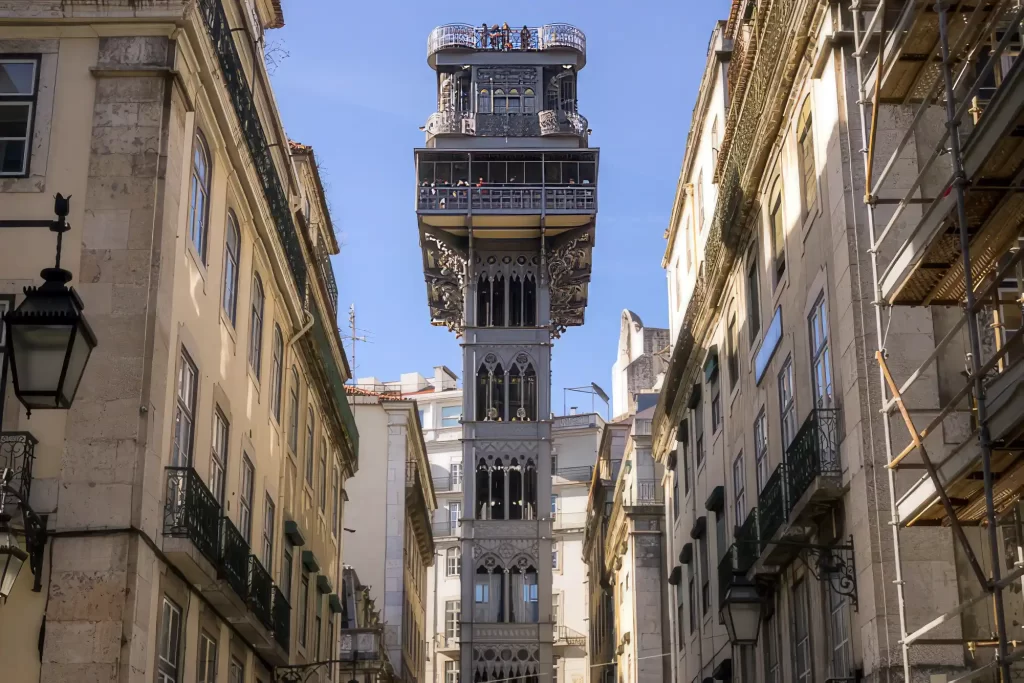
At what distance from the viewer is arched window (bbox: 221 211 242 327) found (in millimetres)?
21656

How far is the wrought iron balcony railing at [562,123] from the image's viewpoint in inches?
2024

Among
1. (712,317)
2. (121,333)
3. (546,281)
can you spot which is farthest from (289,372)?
(546,281)

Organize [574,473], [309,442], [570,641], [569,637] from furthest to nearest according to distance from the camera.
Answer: [574,473], [569,637], [570,641], [309,442]

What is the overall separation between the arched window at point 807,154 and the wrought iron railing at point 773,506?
3403 mm

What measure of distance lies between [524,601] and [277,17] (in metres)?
24.3

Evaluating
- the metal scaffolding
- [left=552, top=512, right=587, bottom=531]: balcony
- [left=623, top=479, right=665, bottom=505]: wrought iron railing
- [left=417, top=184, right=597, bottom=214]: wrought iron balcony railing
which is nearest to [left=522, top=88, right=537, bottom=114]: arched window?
[left=417, top=184, right=597, bottom=214]: wrought iron balcony railing

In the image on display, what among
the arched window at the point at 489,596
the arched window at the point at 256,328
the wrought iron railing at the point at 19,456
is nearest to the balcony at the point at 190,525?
the wrought iron railing at the point at 19,456

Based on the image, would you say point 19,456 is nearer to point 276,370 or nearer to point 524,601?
point 276,370

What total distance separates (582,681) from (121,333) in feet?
200

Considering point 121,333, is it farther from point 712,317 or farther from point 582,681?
point 582,681

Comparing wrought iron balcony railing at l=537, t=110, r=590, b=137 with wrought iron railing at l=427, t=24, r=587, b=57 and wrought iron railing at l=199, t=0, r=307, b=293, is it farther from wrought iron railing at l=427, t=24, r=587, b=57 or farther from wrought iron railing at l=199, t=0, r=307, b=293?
wrought iron railing at l=199, t=0, r=307, b=293

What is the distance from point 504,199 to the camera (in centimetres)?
5056

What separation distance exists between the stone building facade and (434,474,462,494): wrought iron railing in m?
33.1

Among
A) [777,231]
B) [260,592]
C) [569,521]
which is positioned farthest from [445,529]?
[777,231]
